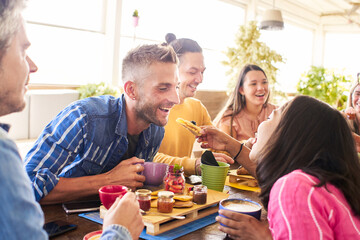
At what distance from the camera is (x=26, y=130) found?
4.11 metres

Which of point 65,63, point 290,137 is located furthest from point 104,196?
point 65,63

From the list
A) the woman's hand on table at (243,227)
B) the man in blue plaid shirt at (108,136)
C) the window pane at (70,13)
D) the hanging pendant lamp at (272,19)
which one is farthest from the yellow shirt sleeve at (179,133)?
the hanging pendant lamp at (272,19)

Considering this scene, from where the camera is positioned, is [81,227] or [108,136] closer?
[81,227]

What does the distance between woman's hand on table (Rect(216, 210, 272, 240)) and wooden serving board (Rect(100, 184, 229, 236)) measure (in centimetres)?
14

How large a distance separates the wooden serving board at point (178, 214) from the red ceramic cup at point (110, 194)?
35 millimetres

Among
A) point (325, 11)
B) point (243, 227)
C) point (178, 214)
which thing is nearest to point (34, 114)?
point (178, 214)

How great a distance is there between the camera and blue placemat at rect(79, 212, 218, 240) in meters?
1.17

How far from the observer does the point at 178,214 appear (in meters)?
1.26

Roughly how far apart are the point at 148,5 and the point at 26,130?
2.95m

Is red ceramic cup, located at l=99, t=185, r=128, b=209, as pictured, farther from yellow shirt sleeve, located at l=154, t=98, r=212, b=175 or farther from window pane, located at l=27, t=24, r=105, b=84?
window pane, located at l=27, t=24, r=105, b=84

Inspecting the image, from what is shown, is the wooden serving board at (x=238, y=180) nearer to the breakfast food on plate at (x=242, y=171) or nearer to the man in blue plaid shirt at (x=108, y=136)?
the breakfast food on plate at (x=242, y=171)

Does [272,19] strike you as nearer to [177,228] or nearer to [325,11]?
[177,228]

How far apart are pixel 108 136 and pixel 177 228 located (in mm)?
694

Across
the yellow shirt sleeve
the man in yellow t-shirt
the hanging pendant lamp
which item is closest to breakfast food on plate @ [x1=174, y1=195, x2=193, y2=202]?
the yellow shirt sleeve
